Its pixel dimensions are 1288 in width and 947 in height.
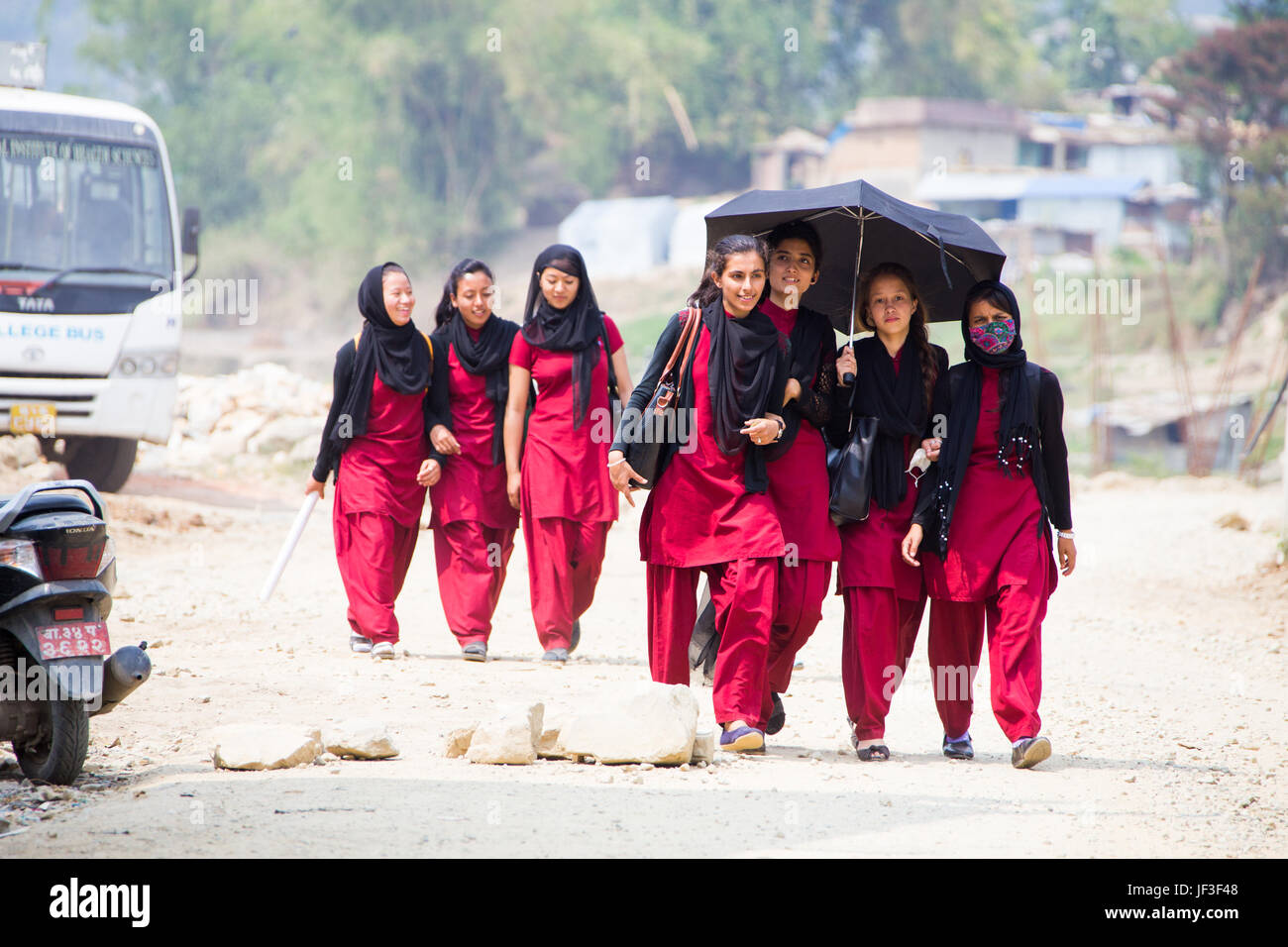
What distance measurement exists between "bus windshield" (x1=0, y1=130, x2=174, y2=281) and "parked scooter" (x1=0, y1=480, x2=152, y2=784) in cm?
685

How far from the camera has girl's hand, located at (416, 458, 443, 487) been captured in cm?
641

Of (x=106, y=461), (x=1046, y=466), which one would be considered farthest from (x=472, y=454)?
(x=106, y=461)

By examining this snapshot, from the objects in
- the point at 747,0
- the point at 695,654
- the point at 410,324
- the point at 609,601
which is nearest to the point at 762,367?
the point at 695,654

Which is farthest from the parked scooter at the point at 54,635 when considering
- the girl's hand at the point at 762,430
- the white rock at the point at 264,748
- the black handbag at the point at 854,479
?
the black handbag at the point at 854,479

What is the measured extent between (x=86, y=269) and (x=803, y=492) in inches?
289

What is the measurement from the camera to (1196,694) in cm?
623

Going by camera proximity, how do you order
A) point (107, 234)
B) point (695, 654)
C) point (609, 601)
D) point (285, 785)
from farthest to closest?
point (107, 234)
point (609, 601)
point (695, 654)
point (285, 785)

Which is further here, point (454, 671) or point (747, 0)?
point (747, 0)

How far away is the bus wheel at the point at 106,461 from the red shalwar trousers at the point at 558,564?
6.44 meters

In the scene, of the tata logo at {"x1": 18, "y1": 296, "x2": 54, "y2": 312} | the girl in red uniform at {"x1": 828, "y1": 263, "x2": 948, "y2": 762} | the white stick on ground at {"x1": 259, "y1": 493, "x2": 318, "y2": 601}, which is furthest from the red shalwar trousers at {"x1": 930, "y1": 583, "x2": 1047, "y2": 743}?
the tata logo at {"x1": 18, "y1": 296, "x2": 54, "y2": 312}

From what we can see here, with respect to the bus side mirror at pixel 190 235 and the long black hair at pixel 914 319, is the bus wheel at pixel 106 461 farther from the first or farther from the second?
the long black hair at pixel 914 319

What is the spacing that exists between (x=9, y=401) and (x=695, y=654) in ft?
22.0

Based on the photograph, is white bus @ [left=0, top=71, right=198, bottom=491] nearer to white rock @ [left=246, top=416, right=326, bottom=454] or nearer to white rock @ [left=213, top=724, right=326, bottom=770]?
white rock @ [left=246, top=416, right=326, bottom=454]
